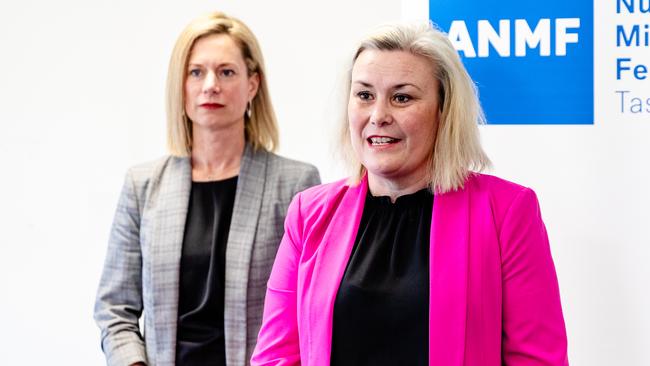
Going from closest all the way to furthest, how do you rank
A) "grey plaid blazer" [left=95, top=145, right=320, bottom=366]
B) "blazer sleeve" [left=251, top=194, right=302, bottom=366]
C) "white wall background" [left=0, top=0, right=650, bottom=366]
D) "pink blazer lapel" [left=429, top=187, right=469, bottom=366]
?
"pink blazer lapel" [left=429, top=187, right=469, bottom=366]
"blazer sleeve" [left=251, top=194, right=302, bottom=366]
"grey plaid blazer" [left=95, top=145, right=320, bottom=366]
"white wall background" [left=0, top=0, right=650, bottom=366]

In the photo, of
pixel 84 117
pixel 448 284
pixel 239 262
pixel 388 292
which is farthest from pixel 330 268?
pixel 84 117

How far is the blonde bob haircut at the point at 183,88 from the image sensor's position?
2.60 metres

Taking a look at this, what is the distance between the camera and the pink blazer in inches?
73.6

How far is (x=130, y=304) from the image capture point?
2621 mm

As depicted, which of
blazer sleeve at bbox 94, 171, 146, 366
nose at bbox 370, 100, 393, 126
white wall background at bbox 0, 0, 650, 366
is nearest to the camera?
nose at bbox 370, 100, 393, 126

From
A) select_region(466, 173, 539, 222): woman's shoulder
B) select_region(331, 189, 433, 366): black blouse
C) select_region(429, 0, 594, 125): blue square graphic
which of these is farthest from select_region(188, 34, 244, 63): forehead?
select_region(466, 173, 539, 222): woman's shoulder

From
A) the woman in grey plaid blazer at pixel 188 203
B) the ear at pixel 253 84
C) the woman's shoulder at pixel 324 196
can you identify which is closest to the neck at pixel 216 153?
the woman in grey plaid blazer at pixel 188 203

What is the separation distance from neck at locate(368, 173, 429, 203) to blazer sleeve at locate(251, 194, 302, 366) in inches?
8.1

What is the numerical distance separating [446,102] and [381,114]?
15 cm

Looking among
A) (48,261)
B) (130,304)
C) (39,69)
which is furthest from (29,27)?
(130,304)

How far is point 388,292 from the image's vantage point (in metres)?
1.92

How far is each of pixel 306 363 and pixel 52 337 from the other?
2098 mm

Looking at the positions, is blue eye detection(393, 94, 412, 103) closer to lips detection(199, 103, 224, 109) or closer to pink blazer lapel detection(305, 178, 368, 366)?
pink blazer lapel detection(305, 178, 368, 366)

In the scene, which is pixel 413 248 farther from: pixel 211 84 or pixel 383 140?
pixel 211 84
